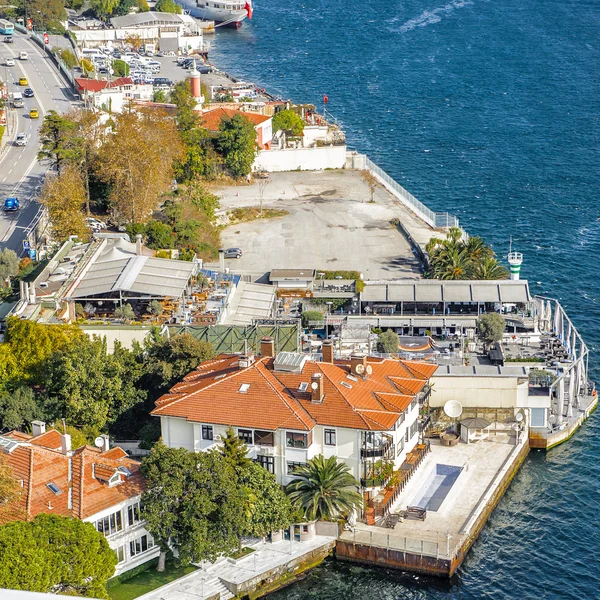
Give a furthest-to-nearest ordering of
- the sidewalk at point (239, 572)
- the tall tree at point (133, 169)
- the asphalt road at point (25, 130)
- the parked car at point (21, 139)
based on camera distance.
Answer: the parked car at point (21, 139)
the asphalt road at point (25, 130)
the tall tree at point (133, 169)
the sidewalk at point (239, 572)

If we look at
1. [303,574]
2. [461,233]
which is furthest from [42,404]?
[461,233]

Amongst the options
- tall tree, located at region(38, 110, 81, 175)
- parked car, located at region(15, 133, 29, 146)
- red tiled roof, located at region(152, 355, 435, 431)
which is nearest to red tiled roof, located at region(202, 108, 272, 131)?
parked car, located at region(15, 133, 29, 146)

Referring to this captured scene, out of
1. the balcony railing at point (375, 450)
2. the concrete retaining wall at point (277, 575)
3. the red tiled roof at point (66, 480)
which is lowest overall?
the concrete retaining wall at point (277, 575)

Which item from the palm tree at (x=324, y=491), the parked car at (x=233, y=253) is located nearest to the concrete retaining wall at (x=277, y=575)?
the palm tree at (x=324, y=491)

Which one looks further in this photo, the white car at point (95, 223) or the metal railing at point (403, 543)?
the white car at point (95, 223)

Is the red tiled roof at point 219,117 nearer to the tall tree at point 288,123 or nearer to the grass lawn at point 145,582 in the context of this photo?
the tall tree at point 288,123

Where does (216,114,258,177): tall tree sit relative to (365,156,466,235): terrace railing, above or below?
above

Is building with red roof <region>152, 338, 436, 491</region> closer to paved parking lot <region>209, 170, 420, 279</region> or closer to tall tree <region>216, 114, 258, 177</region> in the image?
paved parking lot <region>209, 170, 420, 279</region>
